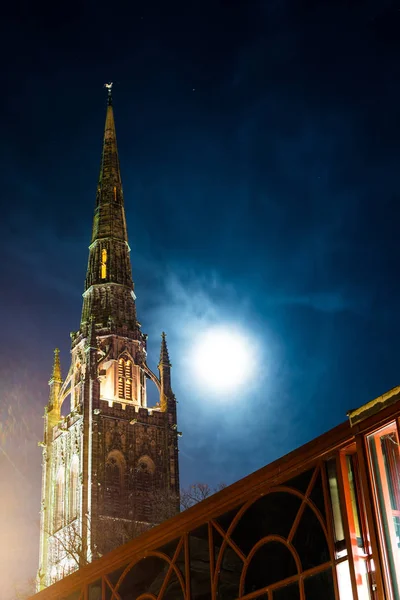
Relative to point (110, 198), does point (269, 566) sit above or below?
below

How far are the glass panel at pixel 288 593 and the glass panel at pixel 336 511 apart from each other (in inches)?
45.6

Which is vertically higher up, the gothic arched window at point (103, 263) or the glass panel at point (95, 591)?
the gothic arched window at point (103, 263)

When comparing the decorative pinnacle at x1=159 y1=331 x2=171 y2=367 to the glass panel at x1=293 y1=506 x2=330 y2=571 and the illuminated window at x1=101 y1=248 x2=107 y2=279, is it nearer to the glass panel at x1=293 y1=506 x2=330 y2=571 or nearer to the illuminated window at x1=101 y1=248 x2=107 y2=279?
the illuminated window at x1=101 y1=248 x2=107 y2=279

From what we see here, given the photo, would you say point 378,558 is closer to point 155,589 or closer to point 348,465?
point 348,465

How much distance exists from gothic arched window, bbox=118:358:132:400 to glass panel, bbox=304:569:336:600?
218 ft

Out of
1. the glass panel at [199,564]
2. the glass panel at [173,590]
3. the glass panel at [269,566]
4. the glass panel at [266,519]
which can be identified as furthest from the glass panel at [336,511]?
the glass panel at [173,590]

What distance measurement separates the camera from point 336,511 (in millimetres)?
15047

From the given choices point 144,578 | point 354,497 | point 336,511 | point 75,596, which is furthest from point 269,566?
point 75,596

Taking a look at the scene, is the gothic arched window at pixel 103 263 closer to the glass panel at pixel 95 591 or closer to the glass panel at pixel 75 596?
the glass panel at pixel 75 596

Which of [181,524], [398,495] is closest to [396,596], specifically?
[398,495]

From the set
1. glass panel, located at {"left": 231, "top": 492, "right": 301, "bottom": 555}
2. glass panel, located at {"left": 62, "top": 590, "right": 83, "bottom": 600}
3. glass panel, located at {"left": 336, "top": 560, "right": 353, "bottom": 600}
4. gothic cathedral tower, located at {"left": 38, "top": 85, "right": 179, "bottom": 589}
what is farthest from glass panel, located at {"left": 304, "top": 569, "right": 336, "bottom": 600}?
gothic cathedral tower, located at {"left": 38, "top": 85, "right": 179, "bottom": 589}

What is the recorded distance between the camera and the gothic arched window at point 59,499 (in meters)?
76.9

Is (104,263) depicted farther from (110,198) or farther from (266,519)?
(266,519)

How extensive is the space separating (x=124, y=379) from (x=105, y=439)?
7.54 m
